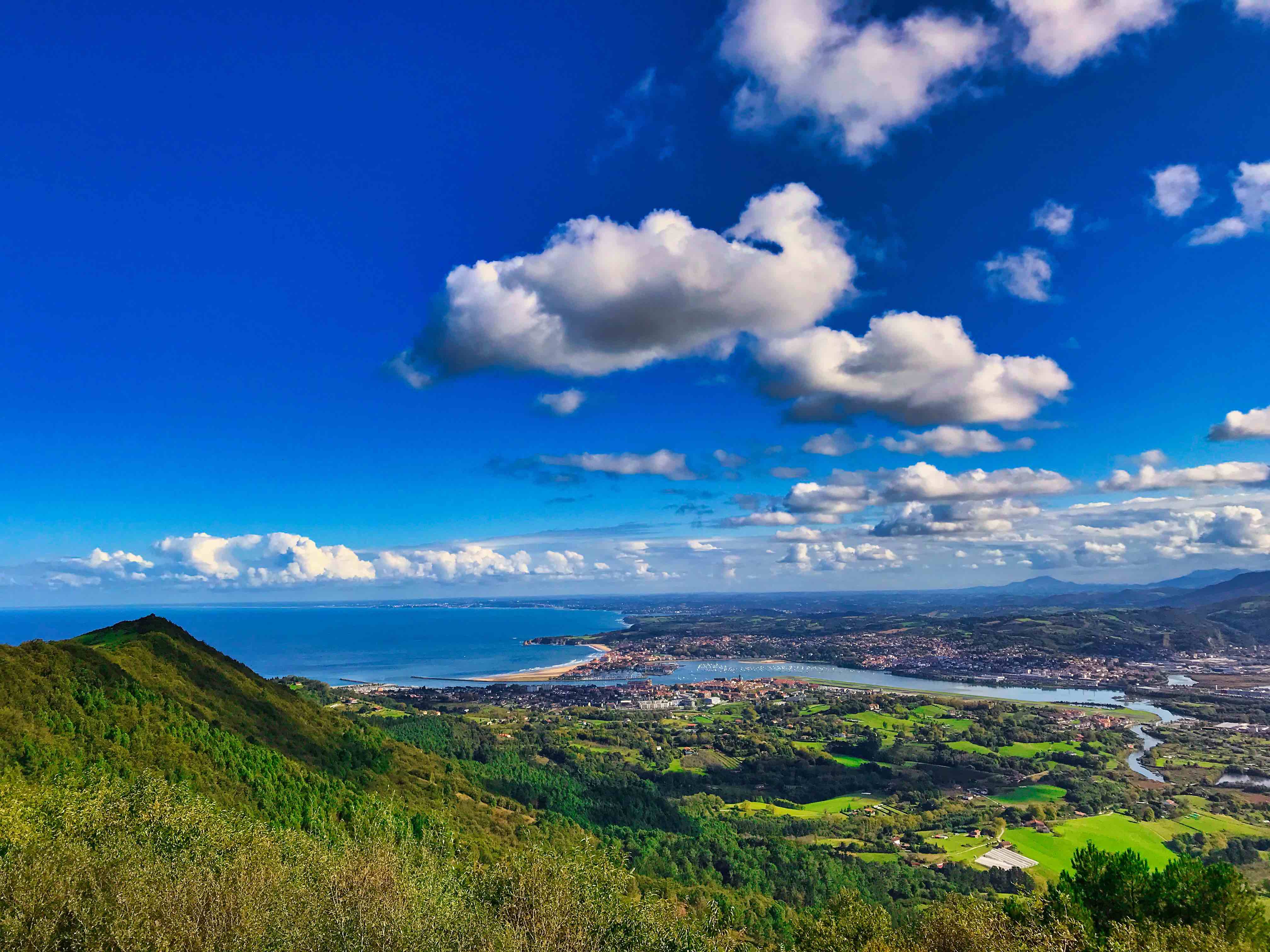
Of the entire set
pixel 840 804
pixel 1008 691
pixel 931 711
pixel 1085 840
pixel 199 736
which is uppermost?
pixel 199 736

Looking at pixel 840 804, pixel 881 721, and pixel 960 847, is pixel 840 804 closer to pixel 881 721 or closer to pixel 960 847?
pixel 960 847

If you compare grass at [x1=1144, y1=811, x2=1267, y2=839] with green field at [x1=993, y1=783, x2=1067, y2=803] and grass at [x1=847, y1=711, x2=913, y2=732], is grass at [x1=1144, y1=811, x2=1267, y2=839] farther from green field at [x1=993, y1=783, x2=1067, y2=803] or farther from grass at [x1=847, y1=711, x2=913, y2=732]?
grass at [x1=847, y1=711, x2=913, y2=732]

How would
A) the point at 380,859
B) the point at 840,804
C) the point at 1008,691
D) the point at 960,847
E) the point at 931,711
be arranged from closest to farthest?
the point at 380,859 → the point at 960,847 → the point at 840,804 → the point at 931,711 → the point at 1008,691

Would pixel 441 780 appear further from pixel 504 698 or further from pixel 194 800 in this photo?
pixel 504 698

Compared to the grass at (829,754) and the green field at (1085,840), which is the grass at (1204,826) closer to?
the green field at (1085,840)

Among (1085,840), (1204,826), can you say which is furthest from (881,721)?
(1085,840)

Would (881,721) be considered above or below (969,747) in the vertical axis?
below

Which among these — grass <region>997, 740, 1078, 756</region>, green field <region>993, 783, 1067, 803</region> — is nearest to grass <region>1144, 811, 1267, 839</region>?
green field <region>993, 783, 1067, 803</region>

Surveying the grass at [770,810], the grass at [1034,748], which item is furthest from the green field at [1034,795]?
the grass at [770,810]
